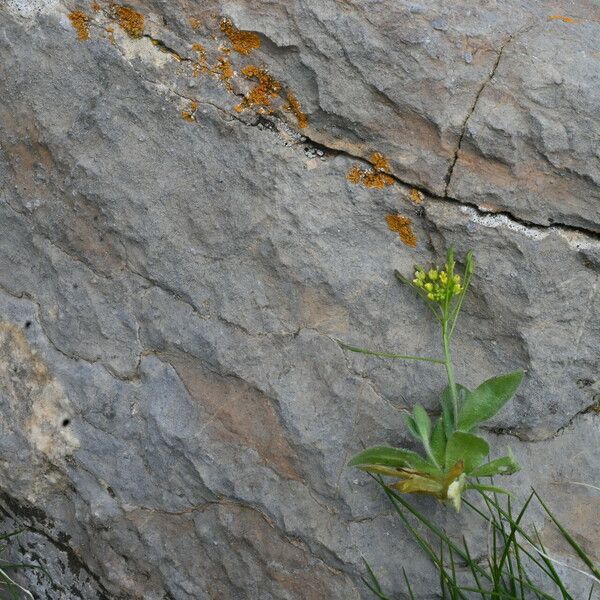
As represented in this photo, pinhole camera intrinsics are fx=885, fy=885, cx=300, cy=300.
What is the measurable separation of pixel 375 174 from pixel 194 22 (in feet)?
1.76

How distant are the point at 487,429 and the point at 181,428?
2.26ft

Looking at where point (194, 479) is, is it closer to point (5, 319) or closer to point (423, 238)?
point (5, 319)

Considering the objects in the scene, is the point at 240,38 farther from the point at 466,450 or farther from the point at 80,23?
the point at 466,450

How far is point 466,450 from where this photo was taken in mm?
1812

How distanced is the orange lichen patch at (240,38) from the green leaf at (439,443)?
36.5 inches

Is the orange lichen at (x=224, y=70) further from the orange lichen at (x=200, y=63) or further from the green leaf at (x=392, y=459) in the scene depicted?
the green leaf at (x=392, y=459)

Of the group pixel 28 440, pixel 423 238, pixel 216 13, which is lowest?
pixel 28 440

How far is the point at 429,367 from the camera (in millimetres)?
1977

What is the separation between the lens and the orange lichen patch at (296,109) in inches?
78.3

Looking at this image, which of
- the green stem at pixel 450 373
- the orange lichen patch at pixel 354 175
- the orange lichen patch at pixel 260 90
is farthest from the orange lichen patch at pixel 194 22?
the green stem at pixel 450 373

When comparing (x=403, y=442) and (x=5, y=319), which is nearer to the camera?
(x=403, y=442)

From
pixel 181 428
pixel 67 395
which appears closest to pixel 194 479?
pixel 181 428

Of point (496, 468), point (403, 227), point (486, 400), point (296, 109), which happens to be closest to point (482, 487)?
point (496, 468)

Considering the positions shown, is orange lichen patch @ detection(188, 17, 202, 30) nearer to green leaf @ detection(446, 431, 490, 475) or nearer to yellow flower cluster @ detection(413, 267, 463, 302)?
yellow flower cluster @ detection(413, 267, 463, 302)
